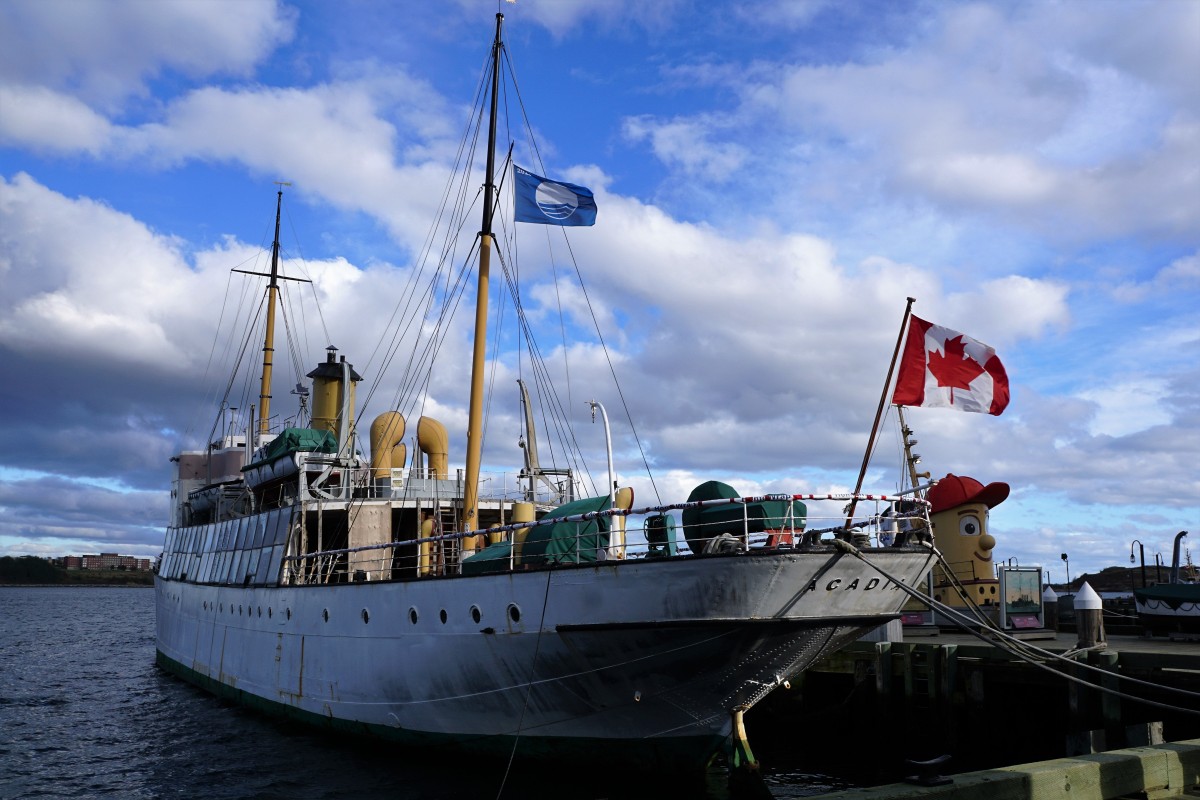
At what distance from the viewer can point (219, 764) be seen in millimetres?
18672

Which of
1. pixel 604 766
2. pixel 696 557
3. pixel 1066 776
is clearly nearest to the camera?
pixel 1066 776

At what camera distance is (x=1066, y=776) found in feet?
28.6

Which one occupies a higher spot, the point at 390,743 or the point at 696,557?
the point at 696,557

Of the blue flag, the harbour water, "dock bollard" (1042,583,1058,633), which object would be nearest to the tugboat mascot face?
"dock bollard" (1042,583,1058,633)

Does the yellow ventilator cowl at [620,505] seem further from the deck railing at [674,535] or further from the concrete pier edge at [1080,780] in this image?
the concrete pier edge at [1080,780]

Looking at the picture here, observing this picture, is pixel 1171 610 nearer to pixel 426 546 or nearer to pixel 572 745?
pixel 572 745

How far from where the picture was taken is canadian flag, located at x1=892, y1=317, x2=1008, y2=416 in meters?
15.8

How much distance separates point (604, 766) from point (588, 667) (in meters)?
1.92

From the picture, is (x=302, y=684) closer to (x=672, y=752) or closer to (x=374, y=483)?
(x=374, y=483)

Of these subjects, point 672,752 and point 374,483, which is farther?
point 374,483

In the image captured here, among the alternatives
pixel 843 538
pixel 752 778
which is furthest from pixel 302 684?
pixel 843 538

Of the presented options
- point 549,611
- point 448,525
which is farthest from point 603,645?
point 448,525

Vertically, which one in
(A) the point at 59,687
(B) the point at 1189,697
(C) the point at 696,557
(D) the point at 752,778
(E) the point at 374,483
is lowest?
(A) the point at 59,687

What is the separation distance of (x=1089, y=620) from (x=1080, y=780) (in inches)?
370
